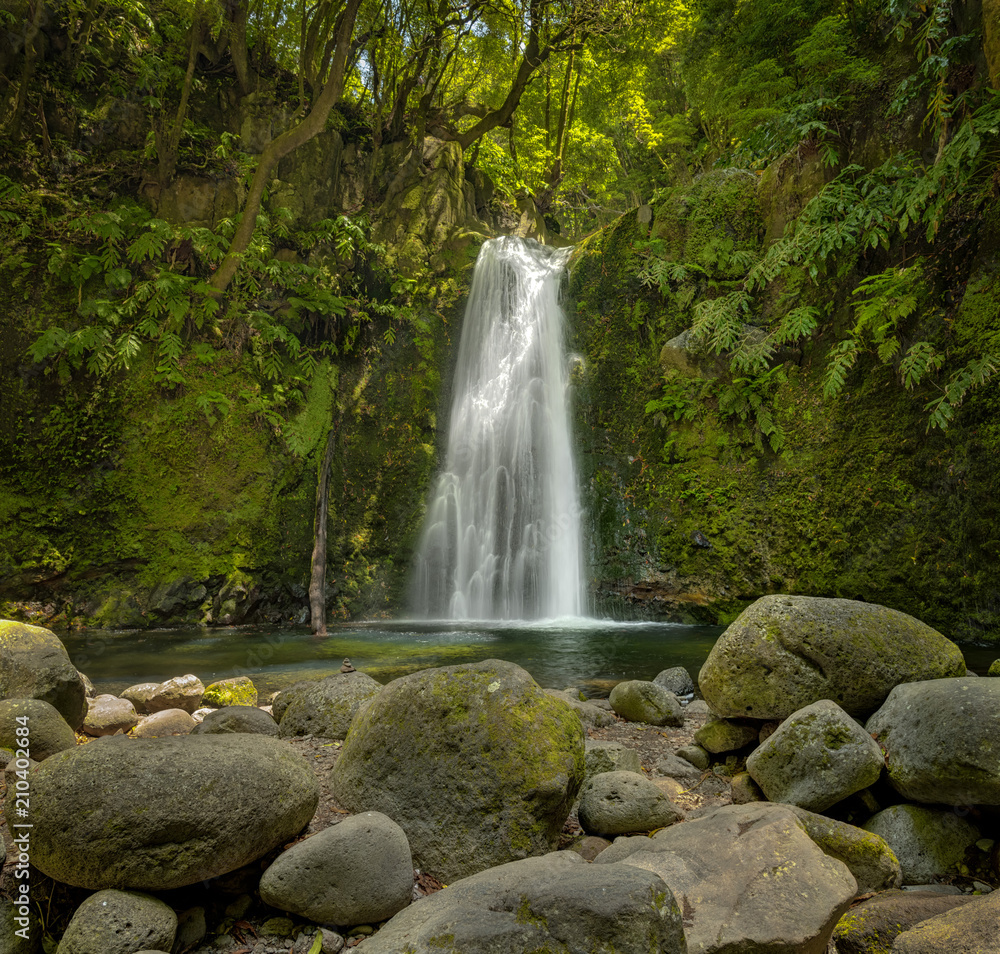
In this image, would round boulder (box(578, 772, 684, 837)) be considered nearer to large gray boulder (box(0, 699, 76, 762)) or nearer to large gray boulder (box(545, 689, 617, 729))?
large gray boulder (box(545, 689, 617, 729))

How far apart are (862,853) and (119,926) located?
2953 millimetres

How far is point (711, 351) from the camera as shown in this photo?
10164 mm

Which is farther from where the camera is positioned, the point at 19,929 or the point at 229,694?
the point at 229,694

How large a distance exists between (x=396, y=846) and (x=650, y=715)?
118 inches

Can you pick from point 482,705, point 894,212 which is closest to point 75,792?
point 482,705

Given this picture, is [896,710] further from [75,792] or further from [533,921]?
[75,792]

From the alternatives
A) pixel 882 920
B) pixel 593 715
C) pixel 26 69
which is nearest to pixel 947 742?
pixel 882 920

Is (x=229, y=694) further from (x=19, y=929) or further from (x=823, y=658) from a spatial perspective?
(x=823, y=658)

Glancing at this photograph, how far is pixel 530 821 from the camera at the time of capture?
2621mm

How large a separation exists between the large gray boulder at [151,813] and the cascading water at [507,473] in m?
8.64

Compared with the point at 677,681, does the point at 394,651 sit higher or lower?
lower

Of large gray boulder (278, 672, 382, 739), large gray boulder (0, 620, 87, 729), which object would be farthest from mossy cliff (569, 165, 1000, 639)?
large gray boulder (0, 620, 87, 729)

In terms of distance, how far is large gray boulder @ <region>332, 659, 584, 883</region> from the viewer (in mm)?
2602

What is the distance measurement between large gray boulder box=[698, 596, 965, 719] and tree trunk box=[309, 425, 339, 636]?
778 centimetres
